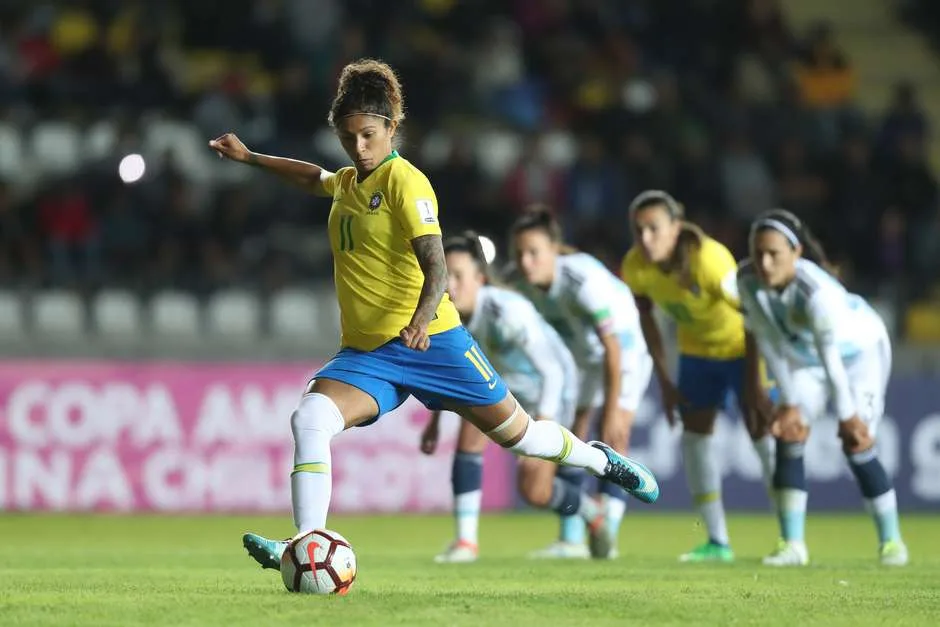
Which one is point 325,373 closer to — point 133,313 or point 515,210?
point 133,313

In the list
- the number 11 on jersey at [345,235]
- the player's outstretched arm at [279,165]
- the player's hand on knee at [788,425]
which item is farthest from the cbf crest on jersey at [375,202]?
the player's hand on knee at [788,425]

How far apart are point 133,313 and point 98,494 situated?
6.27 feet

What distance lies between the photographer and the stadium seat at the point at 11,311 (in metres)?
16.3

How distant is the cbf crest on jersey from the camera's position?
7.28 metres

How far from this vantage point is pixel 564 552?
11.1 metres

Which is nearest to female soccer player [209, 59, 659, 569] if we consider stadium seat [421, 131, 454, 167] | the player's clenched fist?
the player's clenched fist

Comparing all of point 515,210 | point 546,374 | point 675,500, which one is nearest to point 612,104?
point 515,210

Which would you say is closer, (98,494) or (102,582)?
(102,582)

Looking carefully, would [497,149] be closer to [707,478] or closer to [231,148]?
[707,478]

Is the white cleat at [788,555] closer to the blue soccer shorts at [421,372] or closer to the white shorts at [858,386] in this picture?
the white shorts at [858,386]

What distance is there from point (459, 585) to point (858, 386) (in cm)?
357

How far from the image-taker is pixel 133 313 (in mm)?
16531

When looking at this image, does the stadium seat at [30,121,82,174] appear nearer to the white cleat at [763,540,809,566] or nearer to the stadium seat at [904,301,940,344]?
the stadium seat at [904,301,940,344]

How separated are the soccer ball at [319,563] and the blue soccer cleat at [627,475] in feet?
5.34
